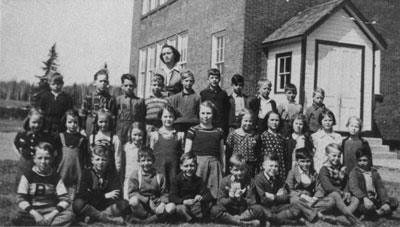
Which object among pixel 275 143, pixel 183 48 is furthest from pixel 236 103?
pixel 183 48

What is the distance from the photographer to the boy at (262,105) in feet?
21.5

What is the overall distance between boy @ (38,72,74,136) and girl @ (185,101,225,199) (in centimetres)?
174

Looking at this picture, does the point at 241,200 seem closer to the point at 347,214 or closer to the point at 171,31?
the point at 347,214

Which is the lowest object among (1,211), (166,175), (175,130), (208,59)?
(1,211)

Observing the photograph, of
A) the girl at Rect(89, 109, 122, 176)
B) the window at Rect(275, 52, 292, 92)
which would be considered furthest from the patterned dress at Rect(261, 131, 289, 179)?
the window at Rect(275, 52, 292, 92)

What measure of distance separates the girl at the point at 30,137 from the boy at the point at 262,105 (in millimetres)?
3051

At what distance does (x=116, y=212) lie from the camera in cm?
493

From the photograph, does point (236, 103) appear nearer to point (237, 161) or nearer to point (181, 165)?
point (237, 161)

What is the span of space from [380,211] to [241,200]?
1.90 m

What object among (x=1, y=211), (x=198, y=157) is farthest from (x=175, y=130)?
(x=1, y=211)

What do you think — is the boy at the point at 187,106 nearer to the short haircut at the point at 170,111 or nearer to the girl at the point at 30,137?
the short haircut at the point at 170,111

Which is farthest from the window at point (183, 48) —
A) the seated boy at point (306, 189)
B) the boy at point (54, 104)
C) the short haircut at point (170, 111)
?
the seated boy at point (306, 189)

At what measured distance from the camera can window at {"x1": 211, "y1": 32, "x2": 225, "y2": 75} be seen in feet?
44.0

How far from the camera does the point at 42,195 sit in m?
4.62
